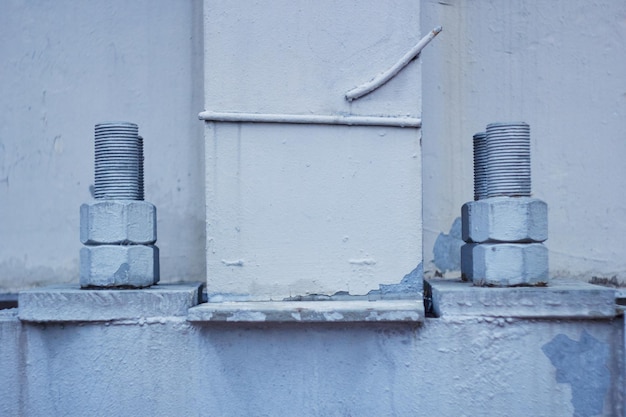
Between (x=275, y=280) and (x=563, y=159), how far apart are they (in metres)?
1.25

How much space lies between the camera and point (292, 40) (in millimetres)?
1969

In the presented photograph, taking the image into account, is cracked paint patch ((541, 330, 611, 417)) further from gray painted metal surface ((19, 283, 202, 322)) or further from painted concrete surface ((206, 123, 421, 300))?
gray painted metal surface ((19, 283, 202, 322))

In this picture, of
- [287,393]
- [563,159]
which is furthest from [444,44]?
[287,393]

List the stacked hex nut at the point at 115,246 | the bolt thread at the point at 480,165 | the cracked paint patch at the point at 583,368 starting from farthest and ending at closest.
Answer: the bolt thread at the point at 480,165 → the stacked hex nut at the point at 115,246 → the cracked paint patch at the point at 583,368

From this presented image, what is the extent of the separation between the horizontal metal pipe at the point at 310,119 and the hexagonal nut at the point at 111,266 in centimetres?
51

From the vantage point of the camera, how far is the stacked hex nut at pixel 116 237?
1892 millimetres

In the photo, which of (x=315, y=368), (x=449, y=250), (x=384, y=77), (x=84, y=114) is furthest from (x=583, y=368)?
(x=84, y=114)

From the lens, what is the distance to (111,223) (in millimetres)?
1904

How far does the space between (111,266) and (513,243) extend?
1309 mm

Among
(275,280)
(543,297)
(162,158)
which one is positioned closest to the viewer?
(543,297)

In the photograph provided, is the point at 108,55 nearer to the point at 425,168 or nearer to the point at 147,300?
the point at 147,300

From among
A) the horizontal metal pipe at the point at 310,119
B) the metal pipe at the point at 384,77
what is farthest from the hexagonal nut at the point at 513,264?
the metal pipe at the point at 384,77

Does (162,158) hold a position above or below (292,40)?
below

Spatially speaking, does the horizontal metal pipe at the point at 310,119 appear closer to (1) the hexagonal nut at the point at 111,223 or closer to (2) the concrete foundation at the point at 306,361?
(1) the hexagonal nut at the point at 111,223
